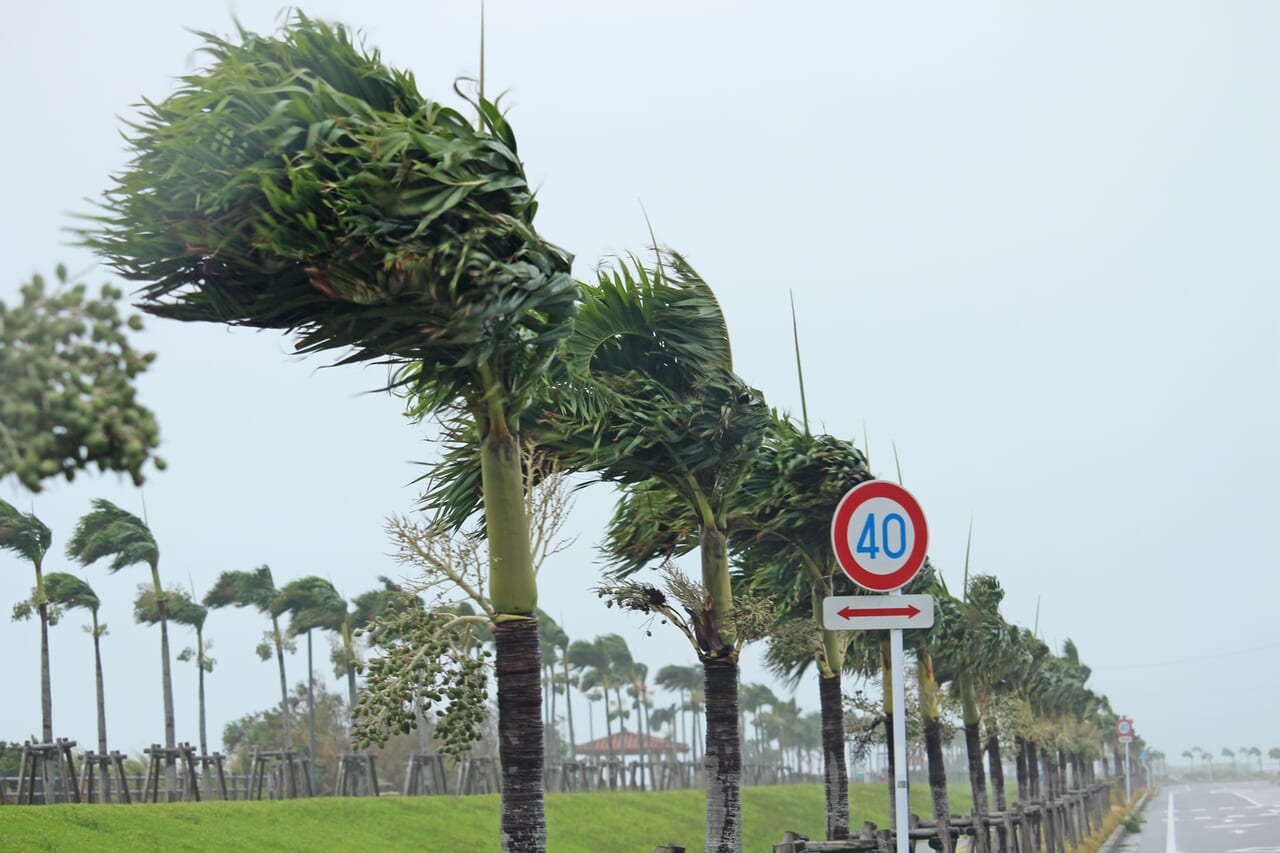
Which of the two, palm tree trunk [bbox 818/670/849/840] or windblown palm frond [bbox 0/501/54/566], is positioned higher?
windblown palm frond [bbox 0/501/54/566]

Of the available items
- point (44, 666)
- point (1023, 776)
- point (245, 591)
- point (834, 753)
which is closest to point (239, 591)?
point (245, 591)

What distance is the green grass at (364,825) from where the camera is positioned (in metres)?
25.7

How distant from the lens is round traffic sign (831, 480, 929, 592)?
10.1 m

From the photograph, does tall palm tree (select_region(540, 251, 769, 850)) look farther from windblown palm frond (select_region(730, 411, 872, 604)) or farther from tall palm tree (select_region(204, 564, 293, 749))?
tall palm tree (select_region(204, 564, 293, 749))

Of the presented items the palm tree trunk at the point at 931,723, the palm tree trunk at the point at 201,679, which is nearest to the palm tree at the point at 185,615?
the palm tree trunk at the point at 201,679

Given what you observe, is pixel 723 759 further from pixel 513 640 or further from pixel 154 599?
pixel 154 599

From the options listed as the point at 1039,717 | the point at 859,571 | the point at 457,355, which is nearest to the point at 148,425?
the point at 457,355

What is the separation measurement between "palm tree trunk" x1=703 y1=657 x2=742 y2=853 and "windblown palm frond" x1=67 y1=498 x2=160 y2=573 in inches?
1501

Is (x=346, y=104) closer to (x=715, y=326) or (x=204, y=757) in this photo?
(x=715, y=326)

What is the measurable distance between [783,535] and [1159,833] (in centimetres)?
3607

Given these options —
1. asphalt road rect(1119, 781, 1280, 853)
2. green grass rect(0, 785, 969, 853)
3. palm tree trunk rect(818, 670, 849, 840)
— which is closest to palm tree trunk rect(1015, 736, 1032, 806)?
asphalt road rect(1119, 781, 1280, 853)

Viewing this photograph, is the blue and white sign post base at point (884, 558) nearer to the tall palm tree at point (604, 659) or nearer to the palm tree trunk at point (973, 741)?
the palm tree trunk at point (973, 741)

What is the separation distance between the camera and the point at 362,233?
8727mm

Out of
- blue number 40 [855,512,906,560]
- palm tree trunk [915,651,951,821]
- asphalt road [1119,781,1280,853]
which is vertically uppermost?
blue number 40 [855,512,906,560]
